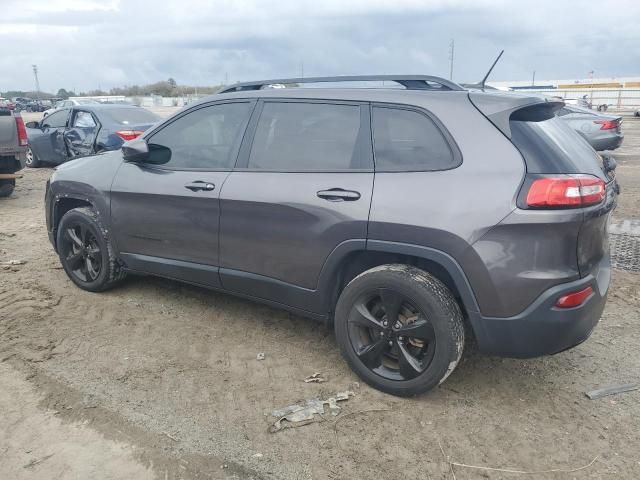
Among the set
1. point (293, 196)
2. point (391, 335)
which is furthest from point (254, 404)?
point (293, 196)

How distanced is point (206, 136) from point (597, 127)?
442 inches

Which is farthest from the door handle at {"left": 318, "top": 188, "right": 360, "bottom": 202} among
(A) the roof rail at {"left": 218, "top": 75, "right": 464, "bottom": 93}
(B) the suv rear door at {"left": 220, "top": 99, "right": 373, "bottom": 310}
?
(A) the roof rail at {"left": 218, "top": 75, "right": 464, "bottom": 93}

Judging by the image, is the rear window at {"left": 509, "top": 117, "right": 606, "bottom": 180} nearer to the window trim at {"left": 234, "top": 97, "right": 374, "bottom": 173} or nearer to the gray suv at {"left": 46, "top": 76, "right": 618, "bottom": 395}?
the gray suv at {"left": 46, "top": 76, "right": 618, "bottom": 395}

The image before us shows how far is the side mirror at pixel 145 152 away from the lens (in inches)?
163

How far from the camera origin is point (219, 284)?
13.0 feet

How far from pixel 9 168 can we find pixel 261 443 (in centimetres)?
807

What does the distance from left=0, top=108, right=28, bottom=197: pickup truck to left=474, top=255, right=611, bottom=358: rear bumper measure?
8.20m

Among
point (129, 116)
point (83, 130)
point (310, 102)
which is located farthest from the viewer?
point (83, 130)

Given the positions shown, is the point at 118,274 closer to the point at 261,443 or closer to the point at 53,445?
the point at 53,445

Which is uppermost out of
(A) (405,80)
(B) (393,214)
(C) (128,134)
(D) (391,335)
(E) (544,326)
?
(A) (405,80)

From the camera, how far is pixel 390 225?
3053mm

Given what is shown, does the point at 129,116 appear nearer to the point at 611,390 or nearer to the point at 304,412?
the point at 304,412

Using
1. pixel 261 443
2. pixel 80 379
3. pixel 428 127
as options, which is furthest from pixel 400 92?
pixel 80 379

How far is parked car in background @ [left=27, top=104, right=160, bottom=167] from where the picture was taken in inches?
405
